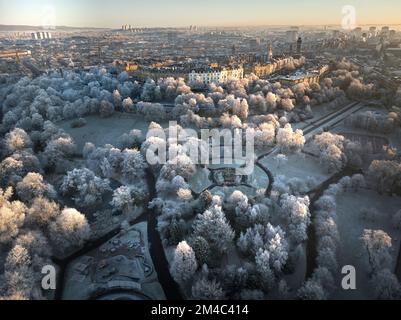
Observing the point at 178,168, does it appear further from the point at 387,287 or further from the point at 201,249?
the point at 387,287

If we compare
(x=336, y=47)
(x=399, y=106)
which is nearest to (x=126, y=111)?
(x=399, y=106)

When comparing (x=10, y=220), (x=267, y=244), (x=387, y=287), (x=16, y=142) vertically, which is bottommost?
(x=387, y=287)

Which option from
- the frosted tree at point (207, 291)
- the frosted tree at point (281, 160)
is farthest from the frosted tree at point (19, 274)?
the frosted tree at point (281, 160)

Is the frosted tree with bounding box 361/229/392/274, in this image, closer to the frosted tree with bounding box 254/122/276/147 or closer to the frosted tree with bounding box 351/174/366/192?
the frosted tree with bounding box 351/174/366/192

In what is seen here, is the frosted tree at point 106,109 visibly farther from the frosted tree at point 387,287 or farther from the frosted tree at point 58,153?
the frosted tree at point 387,287

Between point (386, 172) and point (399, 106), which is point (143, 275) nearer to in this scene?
point (386, 172)

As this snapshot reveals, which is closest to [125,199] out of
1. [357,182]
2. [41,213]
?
[41,213]
